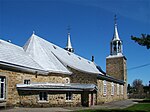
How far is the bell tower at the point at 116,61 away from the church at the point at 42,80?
14948 millimetres

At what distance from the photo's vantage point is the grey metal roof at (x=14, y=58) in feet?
77.7

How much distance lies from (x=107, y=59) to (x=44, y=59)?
24713 mm

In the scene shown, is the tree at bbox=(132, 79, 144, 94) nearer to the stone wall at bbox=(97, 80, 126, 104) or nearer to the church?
the stone wall at bbox=(97, 80, 126, 104)

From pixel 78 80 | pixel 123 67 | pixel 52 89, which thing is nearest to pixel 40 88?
pixel 52 89

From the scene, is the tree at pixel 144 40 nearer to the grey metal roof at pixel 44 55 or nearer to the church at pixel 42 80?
the church at pixel 42 80

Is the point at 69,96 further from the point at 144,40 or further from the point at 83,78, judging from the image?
the point at 144,40

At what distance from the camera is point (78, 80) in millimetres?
32188

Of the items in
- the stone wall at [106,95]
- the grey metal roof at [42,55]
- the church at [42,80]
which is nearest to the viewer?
the church at [42,80]

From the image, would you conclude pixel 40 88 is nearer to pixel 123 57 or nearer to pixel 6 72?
pixel 6 72

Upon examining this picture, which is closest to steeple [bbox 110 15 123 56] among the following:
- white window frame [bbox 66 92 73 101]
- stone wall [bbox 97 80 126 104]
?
stone wall [bbox 97 80 126 104]

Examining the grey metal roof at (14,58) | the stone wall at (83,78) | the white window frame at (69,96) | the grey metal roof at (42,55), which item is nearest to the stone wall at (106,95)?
the stone wall at (83,78)

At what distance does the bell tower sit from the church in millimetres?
14948

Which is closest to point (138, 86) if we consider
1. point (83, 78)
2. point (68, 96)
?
point (83, 78)

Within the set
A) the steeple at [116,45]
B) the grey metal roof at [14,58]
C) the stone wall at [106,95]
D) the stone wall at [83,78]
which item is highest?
the steeple at [116,45]
